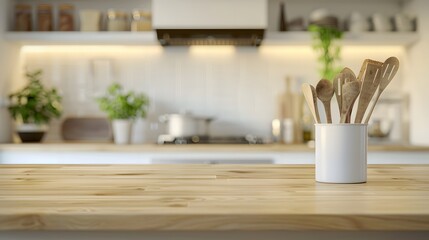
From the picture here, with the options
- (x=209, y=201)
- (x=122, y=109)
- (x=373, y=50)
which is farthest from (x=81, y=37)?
(x=209, y=201)

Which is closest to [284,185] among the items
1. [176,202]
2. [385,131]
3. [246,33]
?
[176,202]

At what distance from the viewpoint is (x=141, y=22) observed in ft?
11.6

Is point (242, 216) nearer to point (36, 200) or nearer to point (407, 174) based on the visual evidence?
point (36, 200)

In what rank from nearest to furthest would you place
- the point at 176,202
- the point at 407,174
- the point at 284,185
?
the point at 176,202, the point at 284,185, the point at 407,174

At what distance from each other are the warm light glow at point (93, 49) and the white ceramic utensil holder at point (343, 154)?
263 cm

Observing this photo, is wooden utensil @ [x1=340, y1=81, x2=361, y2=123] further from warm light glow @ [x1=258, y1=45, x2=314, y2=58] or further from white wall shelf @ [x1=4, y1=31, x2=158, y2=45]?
warm light glow @ [x1=258, y1=45, x2=314, y2=58]

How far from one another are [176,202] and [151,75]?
2.85m

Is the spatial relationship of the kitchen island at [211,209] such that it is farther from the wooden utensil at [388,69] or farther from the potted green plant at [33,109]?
the potted green plant at [33,109]

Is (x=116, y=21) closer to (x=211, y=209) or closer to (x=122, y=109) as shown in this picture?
(x=122, y=109)

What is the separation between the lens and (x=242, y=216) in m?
0.85

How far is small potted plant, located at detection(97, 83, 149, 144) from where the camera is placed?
3.40m

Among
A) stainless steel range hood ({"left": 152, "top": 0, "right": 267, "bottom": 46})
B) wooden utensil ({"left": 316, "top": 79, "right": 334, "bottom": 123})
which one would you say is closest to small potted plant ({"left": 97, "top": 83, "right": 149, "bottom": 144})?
stainless steel range hood ({"left": 152, "top": 0, "right": 267, "bottom": 46})

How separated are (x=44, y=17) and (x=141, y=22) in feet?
2.13

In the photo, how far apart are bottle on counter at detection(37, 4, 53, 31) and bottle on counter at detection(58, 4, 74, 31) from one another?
0.06 meters
